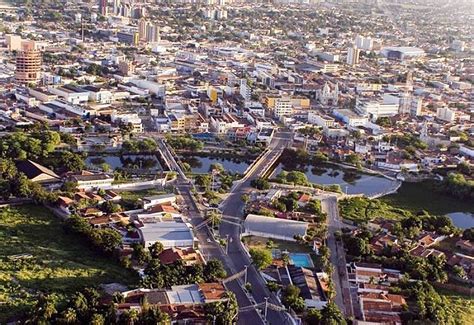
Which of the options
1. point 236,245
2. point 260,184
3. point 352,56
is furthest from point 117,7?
point 236,245

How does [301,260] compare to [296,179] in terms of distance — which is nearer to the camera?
[301,260]

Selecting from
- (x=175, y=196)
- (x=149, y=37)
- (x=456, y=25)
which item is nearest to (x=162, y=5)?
(x=149, y=37)

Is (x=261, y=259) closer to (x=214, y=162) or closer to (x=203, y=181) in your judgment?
(x=203, y=181)

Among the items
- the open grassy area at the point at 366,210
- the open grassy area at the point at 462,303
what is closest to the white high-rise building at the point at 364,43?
the open grassy area at the point at 366,210

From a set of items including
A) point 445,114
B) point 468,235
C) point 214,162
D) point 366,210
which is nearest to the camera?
point 468,235

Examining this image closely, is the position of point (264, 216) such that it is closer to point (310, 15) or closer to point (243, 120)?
point (243, 120)
